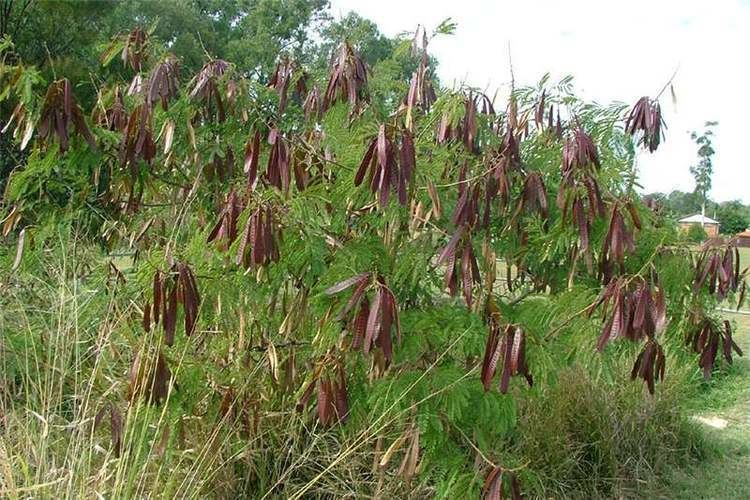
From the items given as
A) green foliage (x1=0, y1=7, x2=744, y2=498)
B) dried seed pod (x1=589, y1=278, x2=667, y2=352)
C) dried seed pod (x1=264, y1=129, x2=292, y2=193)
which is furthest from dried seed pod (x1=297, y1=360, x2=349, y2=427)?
dried seed pod (x1=589, y1=278, x2=667, y2=352)

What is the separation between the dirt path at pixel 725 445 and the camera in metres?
4.28

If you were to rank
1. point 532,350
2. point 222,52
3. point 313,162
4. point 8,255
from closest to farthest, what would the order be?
point 532,350 < point 313,162 < point 8,255 < point 222,52

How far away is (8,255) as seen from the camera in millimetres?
3191

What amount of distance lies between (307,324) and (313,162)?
0.62 metres

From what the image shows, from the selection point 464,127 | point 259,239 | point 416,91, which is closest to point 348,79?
point 416,91

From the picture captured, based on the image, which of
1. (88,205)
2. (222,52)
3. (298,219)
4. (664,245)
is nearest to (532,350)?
(664,245)

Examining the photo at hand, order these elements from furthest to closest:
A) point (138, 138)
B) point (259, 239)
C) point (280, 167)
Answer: point (138, 138)
point (280, 167)
point (259, 239)

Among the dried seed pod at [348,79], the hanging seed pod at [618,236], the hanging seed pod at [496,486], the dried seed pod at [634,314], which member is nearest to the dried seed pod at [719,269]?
the hanging seed pod at [618,236]

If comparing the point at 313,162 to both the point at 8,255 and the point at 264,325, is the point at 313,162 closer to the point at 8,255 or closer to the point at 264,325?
the point at 264,325

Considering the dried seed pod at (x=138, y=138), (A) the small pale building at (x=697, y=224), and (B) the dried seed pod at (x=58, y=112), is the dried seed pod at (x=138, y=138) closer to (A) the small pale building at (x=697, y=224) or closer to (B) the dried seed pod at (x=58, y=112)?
(B) the dried seed pod at (x=58, y=112)

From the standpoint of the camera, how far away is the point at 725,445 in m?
5.06

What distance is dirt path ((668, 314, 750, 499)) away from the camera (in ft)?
14.0

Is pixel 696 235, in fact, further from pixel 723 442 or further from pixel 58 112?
pixel 723 442

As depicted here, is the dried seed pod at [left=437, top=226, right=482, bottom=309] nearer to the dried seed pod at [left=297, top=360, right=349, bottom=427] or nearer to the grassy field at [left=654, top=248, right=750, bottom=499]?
the dried seed pod at [left=297, top=360, right=349, bottom=427]
